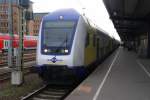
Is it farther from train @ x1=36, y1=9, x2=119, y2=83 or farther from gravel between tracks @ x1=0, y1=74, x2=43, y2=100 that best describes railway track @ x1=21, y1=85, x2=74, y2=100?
gravel between tracks @ x1=0, y1=74, x2=43, y2=100

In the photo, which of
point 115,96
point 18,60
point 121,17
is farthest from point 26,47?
point 115,96

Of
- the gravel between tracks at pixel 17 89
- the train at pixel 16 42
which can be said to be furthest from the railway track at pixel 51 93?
the train at pixel 16 42

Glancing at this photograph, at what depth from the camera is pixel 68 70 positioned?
15516 mm

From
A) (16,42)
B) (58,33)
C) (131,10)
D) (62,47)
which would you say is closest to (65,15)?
(58,33)

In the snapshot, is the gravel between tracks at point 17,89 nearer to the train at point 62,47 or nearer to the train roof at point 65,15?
the train at point 62,47

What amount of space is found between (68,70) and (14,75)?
2435mm

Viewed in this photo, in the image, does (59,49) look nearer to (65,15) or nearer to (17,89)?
(65,15)

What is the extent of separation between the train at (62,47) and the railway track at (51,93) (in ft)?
1.47

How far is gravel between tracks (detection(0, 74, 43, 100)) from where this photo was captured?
1372 centimetres

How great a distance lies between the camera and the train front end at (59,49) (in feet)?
51.2

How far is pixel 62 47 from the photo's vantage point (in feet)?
52.2

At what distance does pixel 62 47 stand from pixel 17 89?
8.31 ft

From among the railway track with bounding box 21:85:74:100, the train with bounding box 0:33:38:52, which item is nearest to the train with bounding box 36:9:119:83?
the railway track with bounding box 21:85:74:100

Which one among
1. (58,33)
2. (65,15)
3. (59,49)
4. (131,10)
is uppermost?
(131,10)
